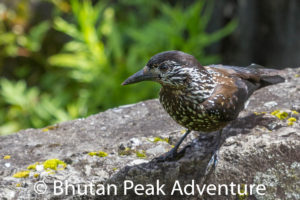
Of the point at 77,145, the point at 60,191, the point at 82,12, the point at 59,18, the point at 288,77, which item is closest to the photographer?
the point at 60,191

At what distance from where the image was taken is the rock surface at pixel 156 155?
123 inches

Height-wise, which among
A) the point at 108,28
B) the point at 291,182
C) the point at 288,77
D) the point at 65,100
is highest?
the point at 108,28

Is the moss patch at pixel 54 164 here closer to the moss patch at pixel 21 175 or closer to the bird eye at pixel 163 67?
the moss patch at pixel 21 175

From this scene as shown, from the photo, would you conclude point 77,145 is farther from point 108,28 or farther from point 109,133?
point 108,28

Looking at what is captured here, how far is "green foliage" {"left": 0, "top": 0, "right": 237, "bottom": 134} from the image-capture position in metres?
5.85

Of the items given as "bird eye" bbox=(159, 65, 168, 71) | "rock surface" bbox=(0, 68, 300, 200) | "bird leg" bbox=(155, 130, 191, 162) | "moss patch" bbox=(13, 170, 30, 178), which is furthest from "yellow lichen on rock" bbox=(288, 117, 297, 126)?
"moss patch" bbox=(13, 170, 30, 178)

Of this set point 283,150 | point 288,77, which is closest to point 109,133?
point 283,150

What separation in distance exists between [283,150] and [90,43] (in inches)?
135

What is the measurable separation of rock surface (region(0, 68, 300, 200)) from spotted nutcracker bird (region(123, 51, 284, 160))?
18 centimetres

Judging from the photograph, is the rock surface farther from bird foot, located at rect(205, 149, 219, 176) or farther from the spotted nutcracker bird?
the spotted nutcracker bird

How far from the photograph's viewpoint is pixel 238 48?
716 cm

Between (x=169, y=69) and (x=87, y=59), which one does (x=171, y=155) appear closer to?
(x=169, y=69)

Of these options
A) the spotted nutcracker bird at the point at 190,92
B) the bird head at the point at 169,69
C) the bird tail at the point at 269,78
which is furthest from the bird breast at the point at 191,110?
the bird tail at the point at 269,78

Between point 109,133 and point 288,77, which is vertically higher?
point 288,77
